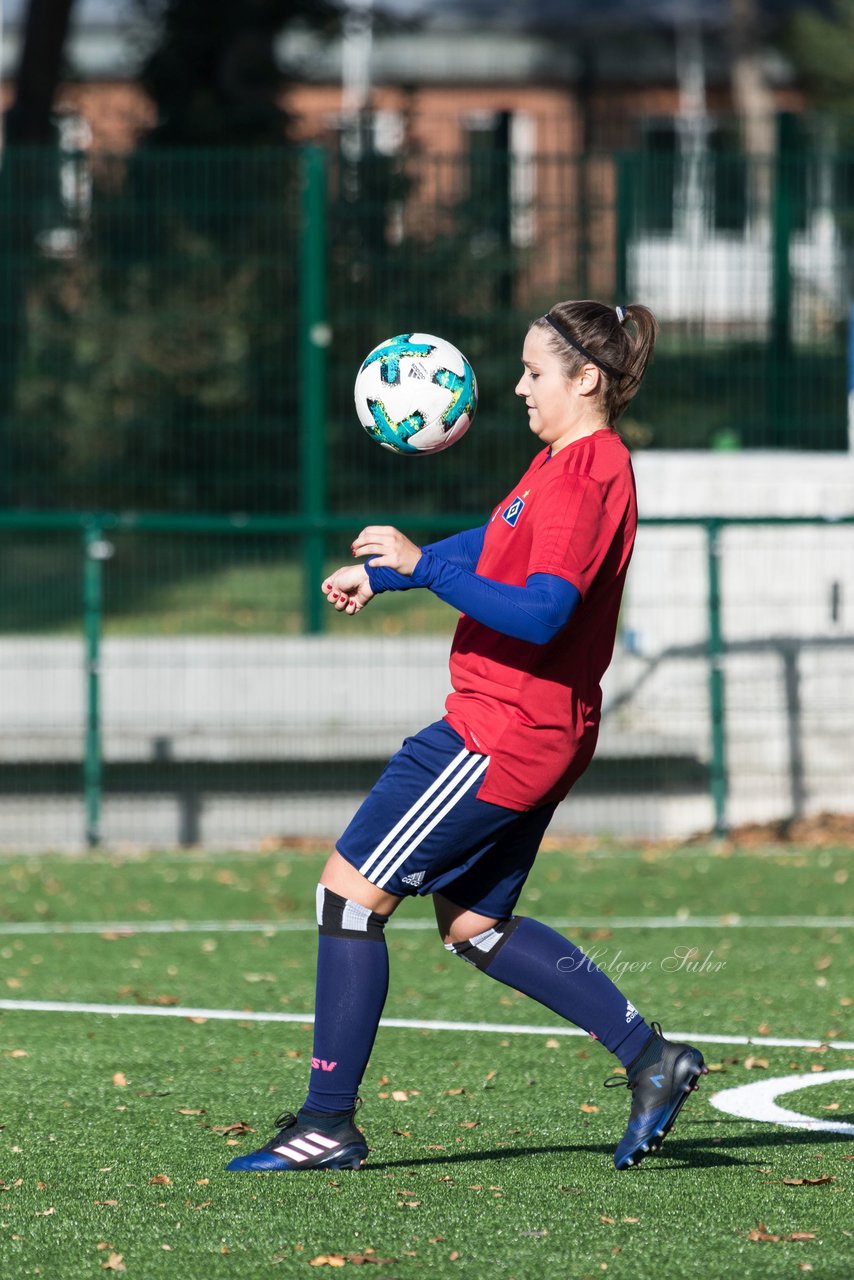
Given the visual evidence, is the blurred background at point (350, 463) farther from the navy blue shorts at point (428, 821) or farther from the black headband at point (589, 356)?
the navy blue shorts at point (428, 821)

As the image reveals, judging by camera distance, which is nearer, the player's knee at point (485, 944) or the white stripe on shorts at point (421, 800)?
the white stripe on shorts at point (421, 800)

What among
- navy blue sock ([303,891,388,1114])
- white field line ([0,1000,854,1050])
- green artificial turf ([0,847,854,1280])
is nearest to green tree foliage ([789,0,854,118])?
green artificial turf ([0,847,854,1280])

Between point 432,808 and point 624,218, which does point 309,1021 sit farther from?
point 624,218

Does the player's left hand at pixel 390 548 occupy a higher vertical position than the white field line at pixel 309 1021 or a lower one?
higher

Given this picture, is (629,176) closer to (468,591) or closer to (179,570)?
(179,570)

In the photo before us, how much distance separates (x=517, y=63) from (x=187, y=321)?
21618 millimetres

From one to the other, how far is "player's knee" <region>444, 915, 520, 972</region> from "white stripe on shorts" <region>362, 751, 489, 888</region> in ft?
1.17

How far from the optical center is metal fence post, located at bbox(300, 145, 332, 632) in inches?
522

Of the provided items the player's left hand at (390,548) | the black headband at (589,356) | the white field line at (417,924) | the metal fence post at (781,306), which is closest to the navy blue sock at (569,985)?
the player's left hand at (390,548)

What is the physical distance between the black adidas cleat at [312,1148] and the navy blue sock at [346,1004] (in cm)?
6

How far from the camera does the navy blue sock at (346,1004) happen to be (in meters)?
4.78

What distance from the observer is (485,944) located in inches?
194

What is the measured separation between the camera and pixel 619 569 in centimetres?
473

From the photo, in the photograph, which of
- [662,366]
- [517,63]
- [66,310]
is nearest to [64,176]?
[66,310]
